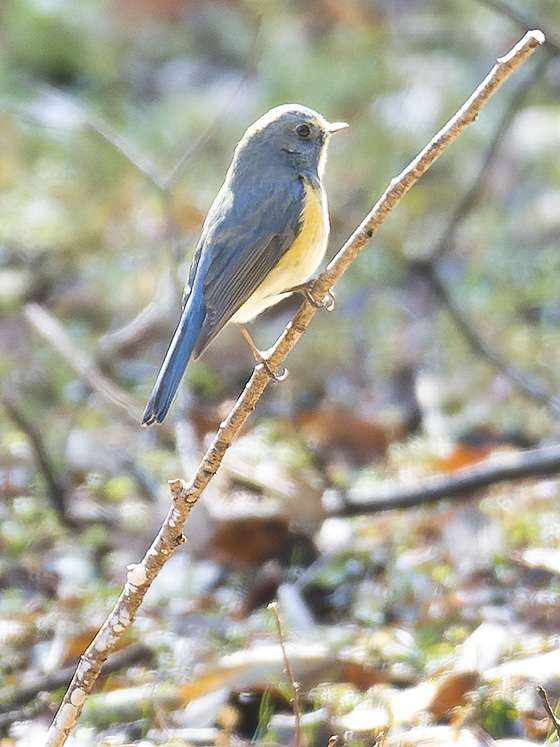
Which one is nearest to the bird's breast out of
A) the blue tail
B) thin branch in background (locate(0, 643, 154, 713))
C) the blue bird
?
the blue bird

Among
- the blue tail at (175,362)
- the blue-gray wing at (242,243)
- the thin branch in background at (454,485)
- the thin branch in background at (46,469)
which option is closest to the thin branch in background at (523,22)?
the blue-gray wing at (242,243)

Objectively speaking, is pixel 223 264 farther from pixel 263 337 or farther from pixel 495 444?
pixel 263 337

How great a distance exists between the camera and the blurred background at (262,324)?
12.9 feet

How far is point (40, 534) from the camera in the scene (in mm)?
4273

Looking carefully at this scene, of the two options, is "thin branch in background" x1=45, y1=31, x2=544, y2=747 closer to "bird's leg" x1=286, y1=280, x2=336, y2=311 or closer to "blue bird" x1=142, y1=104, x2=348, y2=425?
"bird's leg" x1=286, y1=280, x2=336, y2=311

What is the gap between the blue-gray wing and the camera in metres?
3.24

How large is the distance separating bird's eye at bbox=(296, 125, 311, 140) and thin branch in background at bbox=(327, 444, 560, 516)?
1.40 m

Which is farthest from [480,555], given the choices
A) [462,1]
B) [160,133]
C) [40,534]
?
[462,1]

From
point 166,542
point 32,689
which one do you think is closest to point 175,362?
point 166,542

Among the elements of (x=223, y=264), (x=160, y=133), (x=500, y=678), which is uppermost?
(x=223, y=264)

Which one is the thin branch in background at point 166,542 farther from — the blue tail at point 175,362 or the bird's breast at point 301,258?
the bird's breast at point 301,258

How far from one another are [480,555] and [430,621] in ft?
1.50

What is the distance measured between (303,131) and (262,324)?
238cm

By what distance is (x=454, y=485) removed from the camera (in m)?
4.04
